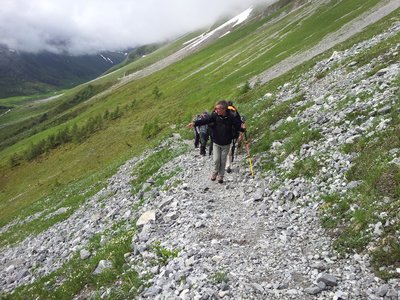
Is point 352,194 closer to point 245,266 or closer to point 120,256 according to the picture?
point 245,266

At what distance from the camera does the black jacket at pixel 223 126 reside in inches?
720

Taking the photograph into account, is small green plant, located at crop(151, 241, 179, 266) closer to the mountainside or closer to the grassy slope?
the mountainside

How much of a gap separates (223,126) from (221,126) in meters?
0.10

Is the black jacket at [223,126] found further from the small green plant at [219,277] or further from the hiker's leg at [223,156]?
the small green plant at [219,277]

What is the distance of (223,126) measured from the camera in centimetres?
1845

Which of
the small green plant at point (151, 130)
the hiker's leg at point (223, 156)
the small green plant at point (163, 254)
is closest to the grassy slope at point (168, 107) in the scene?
the small green plant at point (151, 130)

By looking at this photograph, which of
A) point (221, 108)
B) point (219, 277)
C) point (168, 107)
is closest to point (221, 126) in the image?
point (221, 108)

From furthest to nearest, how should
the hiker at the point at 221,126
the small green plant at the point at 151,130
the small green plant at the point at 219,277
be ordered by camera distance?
the small green plant at the point at 151,130 → the hiker at the point at 221,126 → the small green plant at the point at 219,277

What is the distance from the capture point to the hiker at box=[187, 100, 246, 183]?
1814 cm

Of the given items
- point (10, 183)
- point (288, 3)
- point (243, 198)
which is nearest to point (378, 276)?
point (243, 198)

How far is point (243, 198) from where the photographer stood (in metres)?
17.2

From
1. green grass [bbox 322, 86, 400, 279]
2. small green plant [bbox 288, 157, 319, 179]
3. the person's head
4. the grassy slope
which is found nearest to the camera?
green grass [bbox 322, 86, 400, 279]

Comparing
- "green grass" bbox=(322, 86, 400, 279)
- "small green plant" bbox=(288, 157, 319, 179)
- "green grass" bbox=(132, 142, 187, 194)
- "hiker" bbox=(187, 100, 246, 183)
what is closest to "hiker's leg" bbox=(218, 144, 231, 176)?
"hiker" bbox=(187, 100, 246, 183)

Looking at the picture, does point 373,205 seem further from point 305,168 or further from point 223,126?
point 223,126
